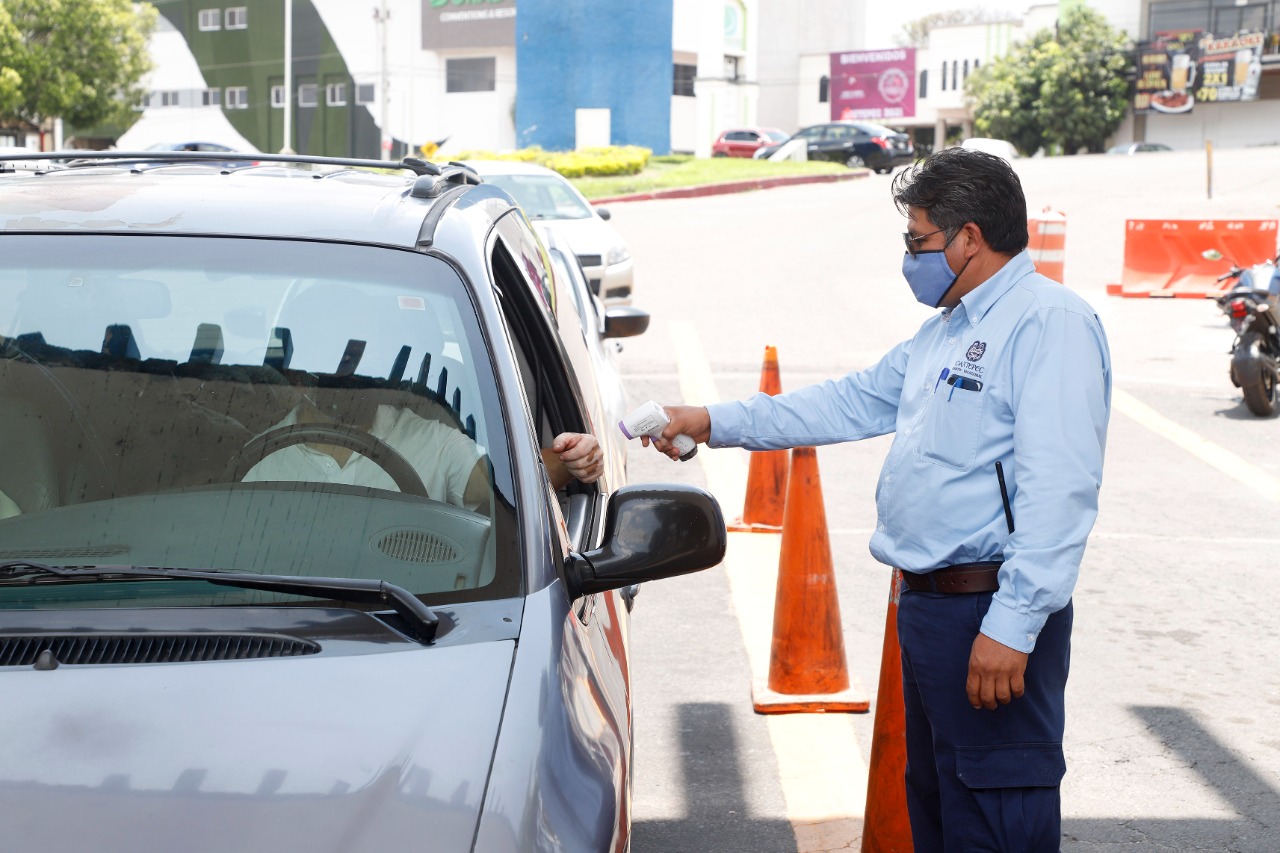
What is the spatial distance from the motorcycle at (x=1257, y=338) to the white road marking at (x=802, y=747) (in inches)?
184

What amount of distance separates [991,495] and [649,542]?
2.68 feet

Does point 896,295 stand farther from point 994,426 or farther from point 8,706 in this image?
point 8,706

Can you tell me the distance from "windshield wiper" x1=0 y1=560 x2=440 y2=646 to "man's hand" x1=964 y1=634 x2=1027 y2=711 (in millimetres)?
1165

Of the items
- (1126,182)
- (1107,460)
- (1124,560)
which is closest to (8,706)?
(1124,560)

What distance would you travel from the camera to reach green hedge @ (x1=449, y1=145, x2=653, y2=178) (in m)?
35.3

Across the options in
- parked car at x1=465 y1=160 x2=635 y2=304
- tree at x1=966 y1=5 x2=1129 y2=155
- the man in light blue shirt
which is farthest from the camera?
tree at x1=966 y1=5 x2=1129 y2=155

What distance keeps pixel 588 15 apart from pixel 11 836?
4755 centimetres

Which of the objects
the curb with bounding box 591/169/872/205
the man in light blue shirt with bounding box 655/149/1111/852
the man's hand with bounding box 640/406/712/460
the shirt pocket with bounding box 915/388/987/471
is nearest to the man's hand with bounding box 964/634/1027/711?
the man in light blue shirt with bounding box 655/149/1111/852

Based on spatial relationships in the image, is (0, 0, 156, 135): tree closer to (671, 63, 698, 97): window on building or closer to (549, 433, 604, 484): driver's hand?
Result: (671, 63, 698, 97): window on building

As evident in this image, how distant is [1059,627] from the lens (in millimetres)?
2943

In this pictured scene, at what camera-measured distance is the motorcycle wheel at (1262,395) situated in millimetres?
9883

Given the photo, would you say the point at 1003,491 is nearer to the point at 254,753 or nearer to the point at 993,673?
the point at 993,673

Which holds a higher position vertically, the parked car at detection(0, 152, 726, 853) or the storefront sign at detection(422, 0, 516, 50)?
the storefront sign at detection(422, 0, 516, 50)

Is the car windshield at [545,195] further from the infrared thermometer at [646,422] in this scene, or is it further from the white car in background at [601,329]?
the infrared thermometer at [646,422]
